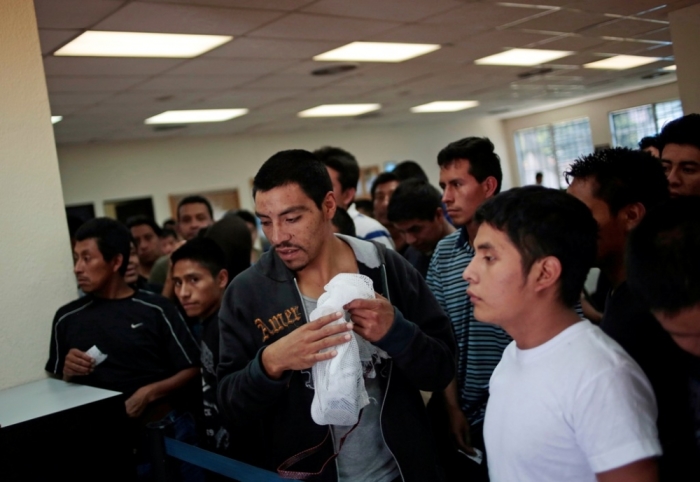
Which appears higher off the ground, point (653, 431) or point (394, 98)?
point (394, 98)

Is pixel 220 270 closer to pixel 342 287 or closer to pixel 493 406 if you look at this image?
pixel 342 287

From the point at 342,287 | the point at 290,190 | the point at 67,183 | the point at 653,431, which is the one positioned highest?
the point at 67,183

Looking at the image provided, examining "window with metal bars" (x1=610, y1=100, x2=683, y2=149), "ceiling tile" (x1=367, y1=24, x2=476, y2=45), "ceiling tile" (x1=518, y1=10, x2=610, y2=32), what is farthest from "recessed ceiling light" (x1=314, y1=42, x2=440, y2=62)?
"window with metal bars" (x1=610, y1=100, x2=683, y2=149)

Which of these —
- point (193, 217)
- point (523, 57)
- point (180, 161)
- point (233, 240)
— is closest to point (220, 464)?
point (233, 240)

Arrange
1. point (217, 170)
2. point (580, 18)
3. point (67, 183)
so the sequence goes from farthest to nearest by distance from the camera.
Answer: point (217, 170) < point (67, 183) < point (580, 18)

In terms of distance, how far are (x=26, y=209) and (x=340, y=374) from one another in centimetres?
149

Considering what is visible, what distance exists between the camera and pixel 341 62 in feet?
21.5

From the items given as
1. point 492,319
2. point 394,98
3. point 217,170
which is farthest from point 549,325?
point 217,170

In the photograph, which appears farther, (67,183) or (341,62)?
(67,183)

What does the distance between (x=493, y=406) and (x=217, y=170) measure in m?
10.1

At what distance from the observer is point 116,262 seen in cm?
257

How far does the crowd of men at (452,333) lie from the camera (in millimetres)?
1184

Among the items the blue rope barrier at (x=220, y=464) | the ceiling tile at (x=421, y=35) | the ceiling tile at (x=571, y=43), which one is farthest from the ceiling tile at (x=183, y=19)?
the ceiling tile at (x=571, y=43)

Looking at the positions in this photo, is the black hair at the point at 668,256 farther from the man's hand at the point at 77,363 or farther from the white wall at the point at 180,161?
the white wall at the point at 180,161
